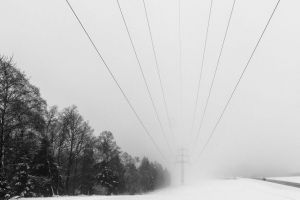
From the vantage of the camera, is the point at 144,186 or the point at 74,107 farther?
the point at 144,186

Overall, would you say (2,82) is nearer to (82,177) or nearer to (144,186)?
(82,177)

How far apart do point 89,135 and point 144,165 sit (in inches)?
2438

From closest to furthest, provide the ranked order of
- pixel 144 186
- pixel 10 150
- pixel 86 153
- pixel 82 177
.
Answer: pixel 10 150 < pixel 86 153 < pixel 82 177 < pixel 144 186

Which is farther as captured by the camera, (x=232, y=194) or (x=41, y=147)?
(x=41, y=147)

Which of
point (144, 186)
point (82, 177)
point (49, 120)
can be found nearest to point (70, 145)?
point (49, 120)

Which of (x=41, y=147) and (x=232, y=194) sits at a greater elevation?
(x=41, y=147)

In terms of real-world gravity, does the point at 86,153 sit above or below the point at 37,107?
below

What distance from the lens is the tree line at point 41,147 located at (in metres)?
19.1

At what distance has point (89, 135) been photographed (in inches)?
1585

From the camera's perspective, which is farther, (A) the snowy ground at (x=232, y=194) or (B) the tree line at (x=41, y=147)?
(B) the tree line at (x=41, y=147)

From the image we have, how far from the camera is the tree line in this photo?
1909 cm

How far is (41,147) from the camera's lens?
3347 cm

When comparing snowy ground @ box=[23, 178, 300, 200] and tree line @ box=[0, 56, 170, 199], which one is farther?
tree line @ box=[0, 56, 170, 199]

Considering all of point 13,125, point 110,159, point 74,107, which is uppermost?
point 74,107
